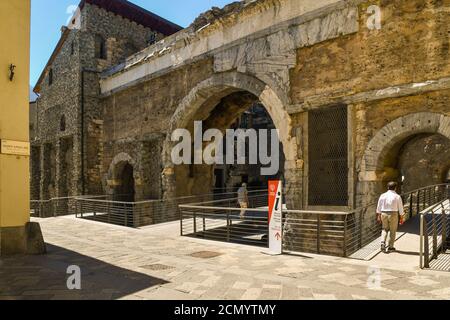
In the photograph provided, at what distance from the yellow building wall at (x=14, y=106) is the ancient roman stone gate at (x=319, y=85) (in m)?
5.99

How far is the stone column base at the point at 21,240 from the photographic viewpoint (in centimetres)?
661

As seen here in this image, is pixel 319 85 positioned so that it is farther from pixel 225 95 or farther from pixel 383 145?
pixel 225 95

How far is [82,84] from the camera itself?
17859mm

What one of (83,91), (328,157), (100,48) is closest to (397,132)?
(328,157)

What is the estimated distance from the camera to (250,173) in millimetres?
23953

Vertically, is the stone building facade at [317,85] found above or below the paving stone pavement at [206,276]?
above

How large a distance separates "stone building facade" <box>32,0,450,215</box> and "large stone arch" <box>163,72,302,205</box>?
35mm

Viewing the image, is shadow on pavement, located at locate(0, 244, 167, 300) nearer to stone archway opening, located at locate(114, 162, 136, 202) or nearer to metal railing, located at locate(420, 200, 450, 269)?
metal railing, located at locate(420, 200, 450, 269)

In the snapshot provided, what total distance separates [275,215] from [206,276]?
6.55ft

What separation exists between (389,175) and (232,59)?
5895 mm

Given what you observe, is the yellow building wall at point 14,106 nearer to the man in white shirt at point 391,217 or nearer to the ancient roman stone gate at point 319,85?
the ancient roman stone gate at point 319,85

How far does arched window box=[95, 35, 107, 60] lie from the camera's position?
1852 centimetres

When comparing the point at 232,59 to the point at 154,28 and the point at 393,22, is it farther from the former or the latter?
the point at 154,28

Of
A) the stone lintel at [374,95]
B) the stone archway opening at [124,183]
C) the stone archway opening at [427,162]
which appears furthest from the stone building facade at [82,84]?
the stone archway opening at [427,162]
